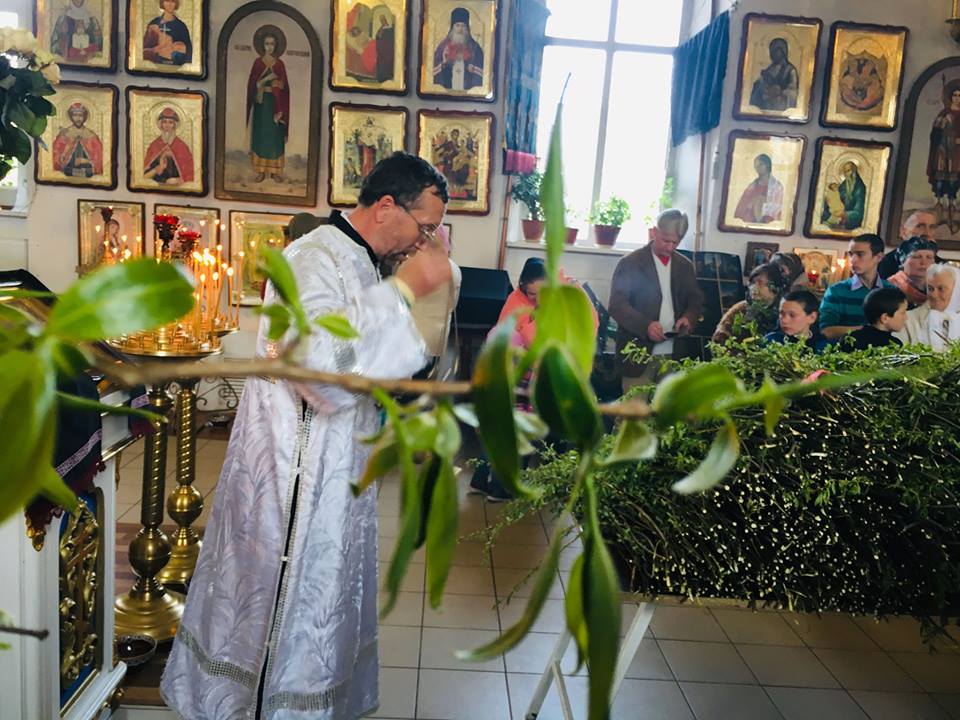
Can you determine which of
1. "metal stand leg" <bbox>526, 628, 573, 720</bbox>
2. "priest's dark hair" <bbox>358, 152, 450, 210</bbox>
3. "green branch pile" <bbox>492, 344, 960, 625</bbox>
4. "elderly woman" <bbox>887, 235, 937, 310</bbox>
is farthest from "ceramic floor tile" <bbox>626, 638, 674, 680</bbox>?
"elderly woman" <bbox>887, 235, 937, 310</bbox>

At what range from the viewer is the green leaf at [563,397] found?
0.33 m

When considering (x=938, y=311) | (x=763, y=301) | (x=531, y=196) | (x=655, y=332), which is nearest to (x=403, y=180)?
(x=938, y=311)

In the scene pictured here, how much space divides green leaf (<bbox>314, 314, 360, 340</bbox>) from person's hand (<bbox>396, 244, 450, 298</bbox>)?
153 centimetres

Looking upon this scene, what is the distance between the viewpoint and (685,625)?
378 centimetres

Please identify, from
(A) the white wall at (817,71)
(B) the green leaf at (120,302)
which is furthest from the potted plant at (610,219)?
(B) the green leaf at (120,302)

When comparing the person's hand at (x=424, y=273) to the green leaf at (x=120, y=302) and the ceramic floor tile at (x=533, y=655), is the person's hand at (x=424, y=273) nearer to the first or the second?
the green leaf at (x=120, y=302)

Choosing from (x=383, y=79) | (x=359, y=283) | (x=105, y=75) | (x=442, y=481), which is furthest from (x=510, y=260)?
(x=442, y=481)

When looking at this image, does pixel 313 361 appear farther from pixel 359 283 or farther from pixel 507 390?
pixel 507 390

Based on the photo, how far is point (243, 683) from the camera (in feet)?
7.45

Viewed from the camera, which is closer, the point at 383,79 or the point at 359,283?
the point at 359,283

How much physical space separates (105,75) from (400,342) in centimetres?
604

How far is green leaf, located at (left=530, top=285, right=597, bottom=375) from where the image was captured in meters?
0.34

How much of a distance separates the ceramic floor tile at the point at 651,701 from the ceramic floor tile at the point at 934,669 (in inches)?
42.1

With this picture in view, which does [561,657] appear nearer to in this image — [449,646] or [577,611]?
[449,646]
